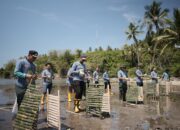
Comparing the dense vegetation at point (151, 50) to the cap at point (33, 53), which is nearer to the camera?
the cap at point (33, 53)

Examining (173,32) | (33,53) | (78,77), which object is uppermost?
(173,32)

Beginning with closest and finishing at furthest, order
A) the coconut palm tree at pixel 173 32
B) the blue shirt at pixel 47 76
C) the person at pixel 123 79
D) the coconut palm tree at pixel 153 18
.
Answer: the blue shirt at pixel 47 76 < the person at pixel 123 79 < the coconut palm tree at pixel 173 32 < the coconut palm tree at pixel 153 18

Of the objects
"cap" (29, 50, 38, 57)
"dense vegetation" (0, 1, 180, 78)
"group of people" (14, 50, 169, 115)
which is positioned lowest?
"group of people" (14, 50, 169, 115)

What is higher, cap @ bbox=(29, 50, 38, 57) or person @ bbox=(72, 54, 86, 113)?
cap @ bbox=(29, 50, 38, 57)

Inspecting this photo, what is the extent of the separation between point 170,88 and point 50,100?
1646 cm

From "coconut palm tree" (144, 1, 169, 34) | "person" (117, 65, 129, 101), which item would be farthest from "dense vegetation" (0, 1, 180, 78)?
Result: "person" (117, 65, 129, 101)

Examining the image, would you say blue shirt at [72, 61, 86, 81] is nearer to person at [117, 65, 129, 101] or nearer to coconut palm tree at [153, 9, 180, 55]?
person at [117, 65, 129, 101]

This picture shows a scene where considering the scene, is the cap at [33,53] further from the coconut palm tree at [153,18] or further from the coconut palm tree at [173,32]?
the coconut palm tree at [153,18]

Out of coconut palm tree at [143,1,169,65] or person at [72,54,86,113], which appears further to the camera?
coconut palm tree at [143,1,169,65]

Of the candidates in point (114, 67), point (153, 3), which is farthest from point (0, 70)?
point (153, 3)

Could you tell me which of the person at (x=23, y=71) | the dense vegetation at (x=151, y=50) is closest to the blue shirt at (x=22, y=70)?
the person at (x=23, y=71)

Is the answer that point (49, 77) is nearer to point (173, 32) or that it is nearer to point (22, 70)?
point (22, 70)

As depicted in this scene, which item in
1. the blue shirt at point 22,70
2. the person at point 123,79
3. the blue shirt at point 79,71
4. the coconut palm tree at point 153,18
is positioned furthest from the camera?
the coconut palm tree at point 153,18

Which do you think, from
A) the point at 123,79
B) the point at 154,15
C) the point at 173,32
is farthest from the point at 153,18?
the point at 123,79
